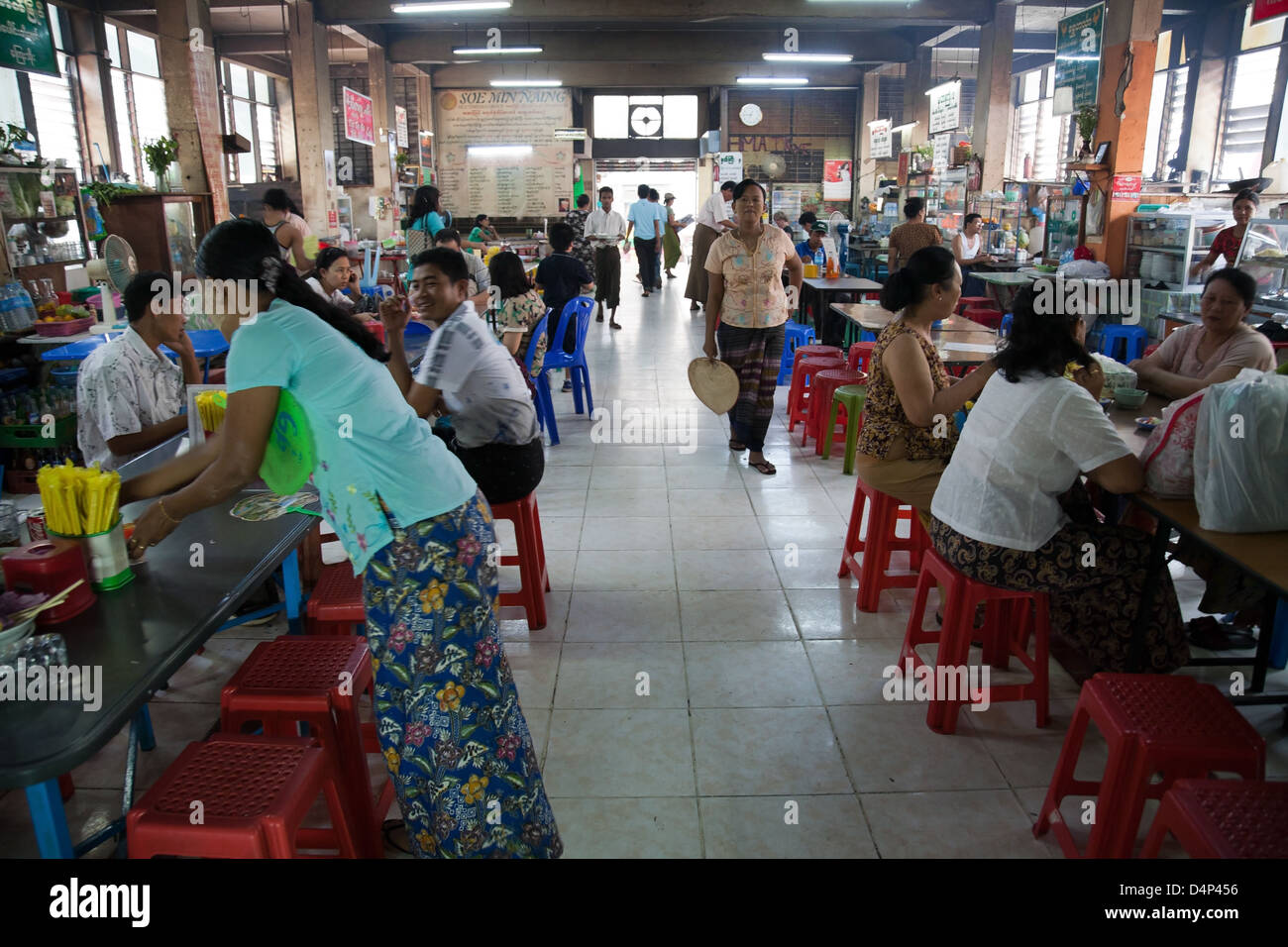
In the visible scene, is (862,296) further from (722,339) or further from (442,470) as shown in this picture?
(442,470)

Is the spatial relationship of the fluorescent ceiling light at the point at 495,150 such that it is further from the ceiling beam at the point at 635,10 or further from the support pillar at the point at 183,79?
the support pillar at the point at 183,79

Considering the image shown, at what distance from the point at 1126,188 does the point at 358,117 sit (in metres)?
8.73

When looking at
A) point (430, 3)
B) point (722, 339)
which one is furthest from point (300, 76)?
point (722, 339)

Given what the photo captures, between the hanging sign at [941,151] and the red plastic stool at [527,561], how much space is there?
1094 cm

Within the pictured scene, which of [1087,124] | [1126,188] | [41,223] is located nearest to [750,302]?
[1126,188]

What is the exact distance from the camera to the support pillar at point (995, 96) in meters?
10.9

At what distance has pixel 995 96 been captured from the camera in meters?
10.9

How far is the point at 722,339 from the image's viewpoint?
16.0 ft

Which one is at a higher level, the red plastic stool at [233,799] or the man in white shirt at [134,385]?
the man in white shirt at [134,385]

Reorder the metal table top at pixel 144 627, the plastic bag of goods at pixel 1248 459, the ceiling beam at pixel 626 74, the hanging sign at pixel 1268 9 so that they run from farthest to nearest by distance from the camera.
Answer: the ceiling beam at pixel 626 74 → the hanging sign at pixel 1268 9 → the plastic bag of goods at pixel 1248 459 → the metal table top at pixel 144 627

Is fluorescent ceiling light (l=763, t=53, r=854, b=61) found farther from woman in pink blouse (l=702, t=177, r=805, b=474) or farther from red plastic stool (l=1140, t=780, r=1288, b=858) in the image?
red plastic stool (l=1140, t=780, r=1288, b=858)

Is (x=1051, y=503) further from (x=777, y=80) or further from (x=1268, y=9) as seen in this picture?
(x=777, y=80)

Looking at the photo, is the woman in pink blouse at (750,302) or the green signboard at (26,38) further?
the green signboard at (26,38)

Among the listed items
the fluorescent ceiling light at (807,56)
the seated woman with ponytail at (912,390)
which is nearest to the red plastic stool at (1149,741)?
the seated woman with ponytail at (912,390)
